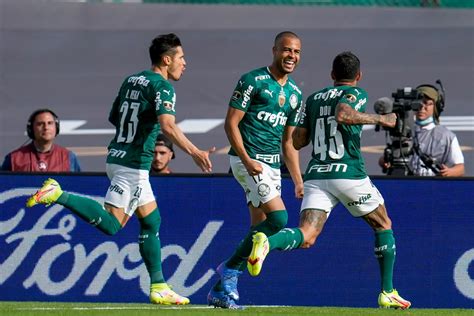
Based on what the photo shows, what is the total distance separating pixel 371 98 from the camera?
19094mm

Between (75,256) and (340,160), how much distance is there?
11.4 feet

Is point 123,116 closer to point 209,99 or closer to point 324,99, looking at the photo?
point 324,99

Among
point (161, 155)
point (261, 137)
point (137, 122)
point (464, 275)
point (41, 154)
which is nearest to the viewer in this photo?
point (261, 137)

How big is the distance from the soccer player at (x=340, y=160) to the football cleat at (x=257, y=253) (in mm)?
538

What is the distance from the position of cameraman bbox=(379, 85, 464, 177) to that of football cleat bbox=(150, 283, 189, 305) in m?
3.63

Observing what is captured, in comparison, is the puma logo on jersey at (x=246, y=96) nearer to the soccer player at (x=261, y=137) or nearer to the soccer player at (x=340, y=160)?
the soccer player at (x=261, y=137)

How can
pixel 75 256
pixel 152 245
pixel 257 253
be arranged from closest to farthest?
1. pixel 257 253
2. pixel 152 245
3. pixel 75 256

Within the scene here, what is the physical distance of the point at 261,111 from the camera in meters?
10.9

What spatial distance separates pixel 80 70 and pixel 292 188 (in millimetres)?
8787

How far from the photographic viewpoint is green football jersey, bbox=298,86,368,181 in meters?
10.8

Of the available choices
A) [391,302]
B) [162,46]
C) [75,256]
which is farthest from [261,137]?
[75,256]

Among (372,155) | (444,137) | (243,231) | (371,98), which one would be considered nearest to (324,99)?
(243,231)

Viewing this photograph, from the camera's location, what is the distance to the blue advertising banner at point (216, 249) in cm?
1288

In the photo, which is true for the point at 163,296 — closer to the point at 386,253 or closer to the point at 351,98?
the point at 386,253
